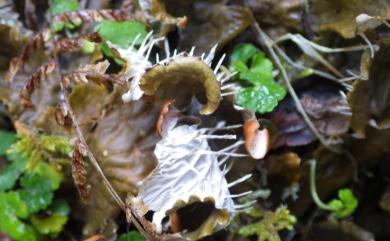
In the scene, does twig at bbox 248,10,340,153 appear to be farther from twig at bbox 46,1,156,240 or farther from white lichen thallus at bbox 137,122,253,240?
twig at bbox 46,1,156,240

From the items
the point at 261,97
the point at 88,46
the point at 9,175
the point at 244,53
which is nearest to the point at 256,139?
the point at 261,97

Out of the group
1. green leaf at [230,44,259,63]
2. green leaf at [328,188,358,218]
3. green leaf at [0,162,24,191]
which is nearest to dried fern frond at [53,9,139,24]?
green leaf at [230,44,259,63]

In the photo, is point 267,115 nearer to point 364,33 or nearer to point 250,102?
point 250,102

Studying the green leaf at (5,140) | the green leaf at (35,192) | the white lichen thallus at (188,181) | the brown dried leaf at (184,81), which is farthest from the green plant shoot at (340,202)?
the green leaf at (5,140)

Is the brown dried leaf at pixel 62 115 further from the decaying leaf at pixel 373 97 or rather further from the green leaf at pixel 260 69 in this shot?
the decaying leaf at pixel 373 97

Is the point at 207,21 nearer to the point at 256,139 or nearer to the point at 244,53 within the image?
the point at 244,53

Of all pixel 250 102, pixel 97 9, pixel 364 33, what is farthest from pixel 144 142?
pixel 364 33
